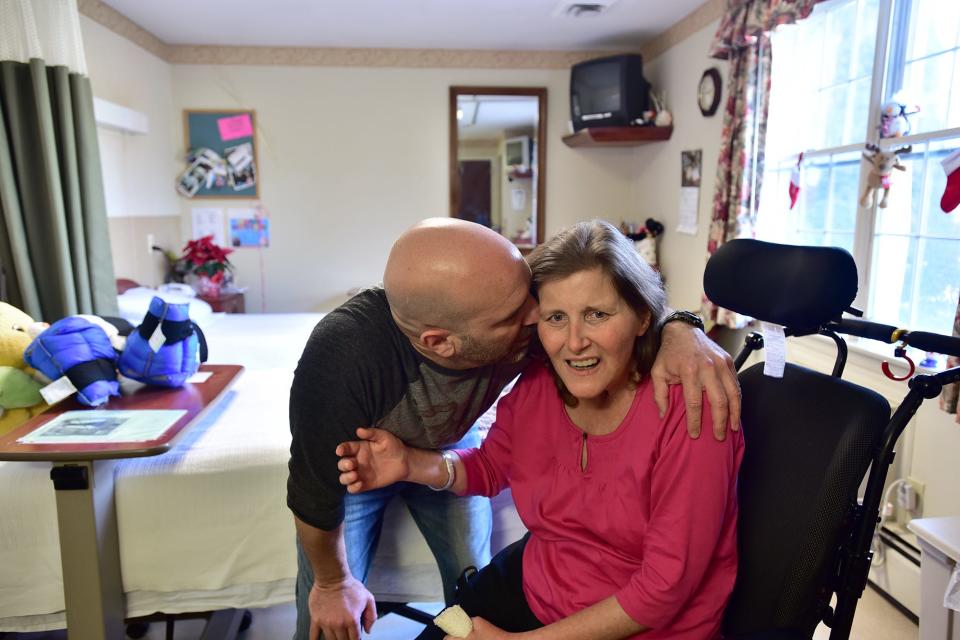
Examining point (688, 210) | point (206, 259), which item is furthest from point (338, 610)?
point (206, 259)

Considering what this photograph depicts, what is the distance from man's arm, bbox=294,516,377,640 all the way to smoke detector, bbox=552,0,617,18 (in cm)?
312

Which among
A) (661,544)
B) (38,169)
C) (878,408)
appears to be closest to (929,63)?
(878,408)

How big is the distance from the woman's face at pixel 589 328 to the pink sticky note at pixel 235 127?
13.7ft

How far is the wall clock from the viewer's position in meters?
3.48

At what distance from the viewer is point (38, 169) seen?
101 inches

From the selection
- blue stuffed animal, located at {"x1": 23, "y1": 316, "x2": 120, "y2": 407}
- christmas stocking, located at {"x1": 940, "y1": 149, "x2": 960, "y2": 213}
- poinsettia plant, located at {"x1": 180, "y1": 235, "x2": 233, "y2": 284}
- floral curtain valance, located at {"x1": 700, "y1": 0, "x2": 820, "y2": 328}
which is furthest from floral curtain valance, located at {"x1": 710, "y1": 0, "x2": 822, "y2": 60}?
poinsettia plant, located at {"x1": 180, "y1": 235, "x2": 233, "y2": 284}

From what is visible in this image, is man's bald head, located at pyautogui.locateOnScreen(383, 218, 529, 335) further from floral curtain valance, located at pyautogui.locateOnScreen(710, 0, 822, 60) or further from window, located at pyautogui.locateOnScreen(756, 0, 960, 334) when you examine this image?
floral curtain valance, located at pyautogui.locateOnScreen(710, 0, 822, 60)

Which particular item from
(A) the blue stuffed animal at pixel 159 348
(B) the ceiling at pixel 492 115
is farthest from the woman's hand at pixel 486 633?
(B) the ceiling at pixel 492 115

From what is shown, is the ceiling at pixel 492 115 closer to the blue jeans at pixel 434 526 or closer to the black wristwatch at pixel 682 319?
the blue jeans at pixel 434 526

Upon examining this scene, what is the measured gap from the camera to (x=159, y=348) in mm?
1779

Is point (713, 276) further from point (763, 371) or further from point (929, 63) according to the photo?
point (929, 63)

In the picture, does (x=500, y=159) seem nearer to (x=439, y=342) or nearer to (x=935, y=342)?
(x=439, y=342)

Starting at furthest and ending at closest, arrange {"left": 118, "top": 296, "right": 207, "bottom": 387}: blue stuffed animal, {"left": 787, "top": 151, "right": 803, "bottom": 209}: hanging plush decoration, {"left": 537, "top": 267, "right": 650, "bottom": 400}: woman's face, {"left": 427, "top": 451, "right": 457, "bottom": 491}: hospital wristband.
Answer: {"left": 787, "top": 151, "right": 803, "bottom": 209}: hanging plush decoration < {"left": 118, "top": 296, "right": 207, "bottom": 387}: blue stuffed animal < {"left": 427, "top": 451, "right": 457, "bottom": 491}: hospital wristband < {"left": 537, "top": 267, "right": 650, "bottom": 400}: woman's face

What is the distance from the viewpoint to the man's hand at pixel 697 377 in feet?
3.26
